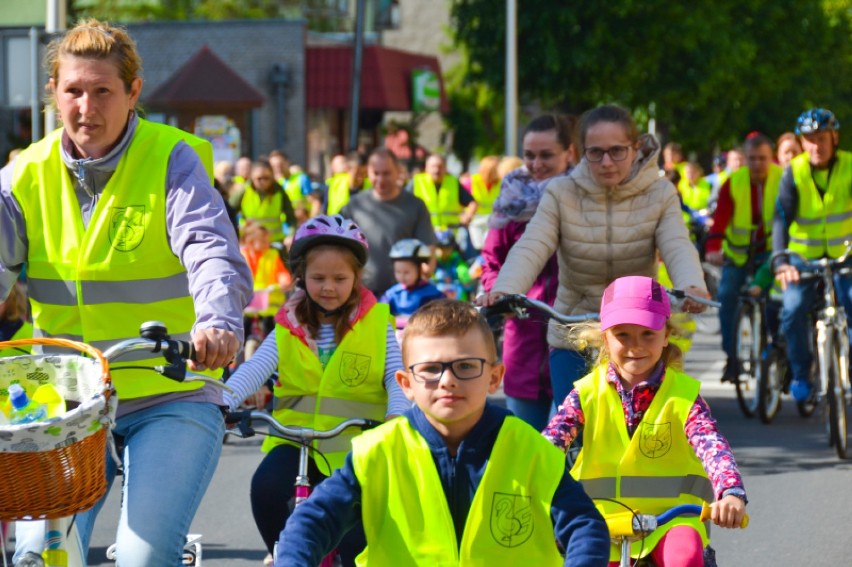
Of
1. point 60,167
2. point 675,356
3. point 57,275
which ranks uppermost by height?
point 60,167

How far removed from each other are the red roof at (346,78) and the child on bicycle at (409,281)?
30.7m

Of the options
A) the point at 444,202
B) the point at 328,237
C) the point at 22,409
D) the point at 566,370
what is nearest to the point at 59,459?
the point at 22,409

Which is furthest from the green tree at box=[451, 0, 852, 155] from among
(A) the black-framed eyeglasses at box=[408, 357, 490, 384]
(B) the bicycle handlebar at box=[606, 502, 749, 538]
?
(A) the black-framed eyeglasses at box=[408, 357, 490, 384]

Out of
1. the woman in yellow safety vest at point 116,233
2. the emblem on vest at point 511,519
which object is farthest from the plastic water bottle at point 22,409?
the emblem on vest at point 511,519

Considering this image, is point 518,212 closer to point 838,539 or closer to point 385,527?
point 838,539

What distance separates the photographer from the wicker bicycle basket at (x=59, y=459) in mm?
3559

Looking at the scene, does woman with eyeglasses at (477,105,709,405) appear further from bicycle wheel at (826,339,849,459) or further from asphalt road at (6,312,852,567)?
bicycle wheel at (826,339,849,459)

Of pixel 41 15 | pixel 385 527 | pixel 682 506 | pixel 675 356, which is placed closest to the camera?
pixel 385 527

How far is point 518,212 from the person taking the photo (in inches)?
302

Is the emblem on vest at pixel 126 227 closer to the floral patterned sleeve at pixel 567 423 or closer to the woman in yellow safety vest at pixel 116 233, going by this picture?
the woman in yellow safety vest at pixel 116 233

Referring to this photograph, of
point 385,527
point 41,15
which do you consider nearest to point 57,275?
point 385,527

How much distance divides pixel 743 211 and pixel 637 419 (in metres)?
7.92

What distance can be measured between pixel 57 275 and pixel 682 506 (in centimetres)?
187

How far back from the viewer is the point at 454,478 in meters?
3.88
